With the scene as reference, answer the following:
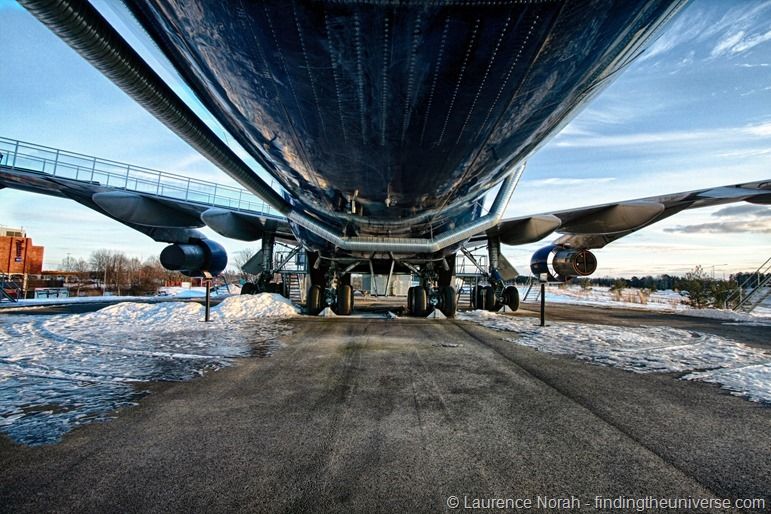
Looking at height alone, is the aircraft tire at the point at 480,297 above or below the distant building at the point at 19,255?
below

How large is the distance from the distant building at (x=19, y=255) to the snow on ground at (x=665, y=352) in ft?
123

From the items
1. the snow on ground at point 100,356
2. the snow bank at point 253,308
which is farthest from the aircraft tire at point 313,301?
the snow on ground at point 100,356

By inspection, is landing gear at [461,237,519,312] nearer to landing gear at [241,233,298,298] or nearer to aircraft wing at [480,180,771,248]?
aircraft wing at [480,180,771,248]

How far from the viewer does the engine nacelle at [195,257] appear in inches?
420

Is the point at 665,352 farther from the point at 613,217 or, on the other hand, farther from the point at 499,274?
the point at 499,274

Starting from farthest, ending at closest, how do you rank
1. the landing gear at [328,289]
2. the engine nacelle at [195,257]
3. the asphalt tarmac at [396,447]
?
the landing gear at [328,289] → the engine nacelle at [195,257] → the asphalt tarmac at [396,447]

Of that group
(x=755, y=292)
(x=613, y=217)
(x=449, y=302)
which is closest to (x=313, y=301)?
(x=449, y=302)

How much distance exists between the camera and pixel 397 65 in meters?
2.11

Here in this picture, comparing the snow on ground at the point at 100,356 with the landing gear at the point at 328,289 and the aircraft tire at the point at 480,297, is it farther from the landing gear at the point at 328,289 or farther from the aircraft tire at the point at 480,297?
the aircraft tire at the point at 480,297

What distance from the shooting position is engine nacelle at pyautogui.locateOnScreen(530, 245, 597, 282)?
10.3m

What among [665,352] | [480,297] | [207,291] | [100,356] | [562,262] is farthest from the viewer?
[480,297]

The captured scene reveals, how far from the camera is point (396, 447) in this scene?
7.68ft

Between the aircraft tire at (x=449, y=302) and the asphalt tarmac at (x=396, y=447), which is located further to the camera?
the aircraft tire at (x=449, y=302)

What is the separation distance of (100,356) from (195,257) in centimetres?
666
